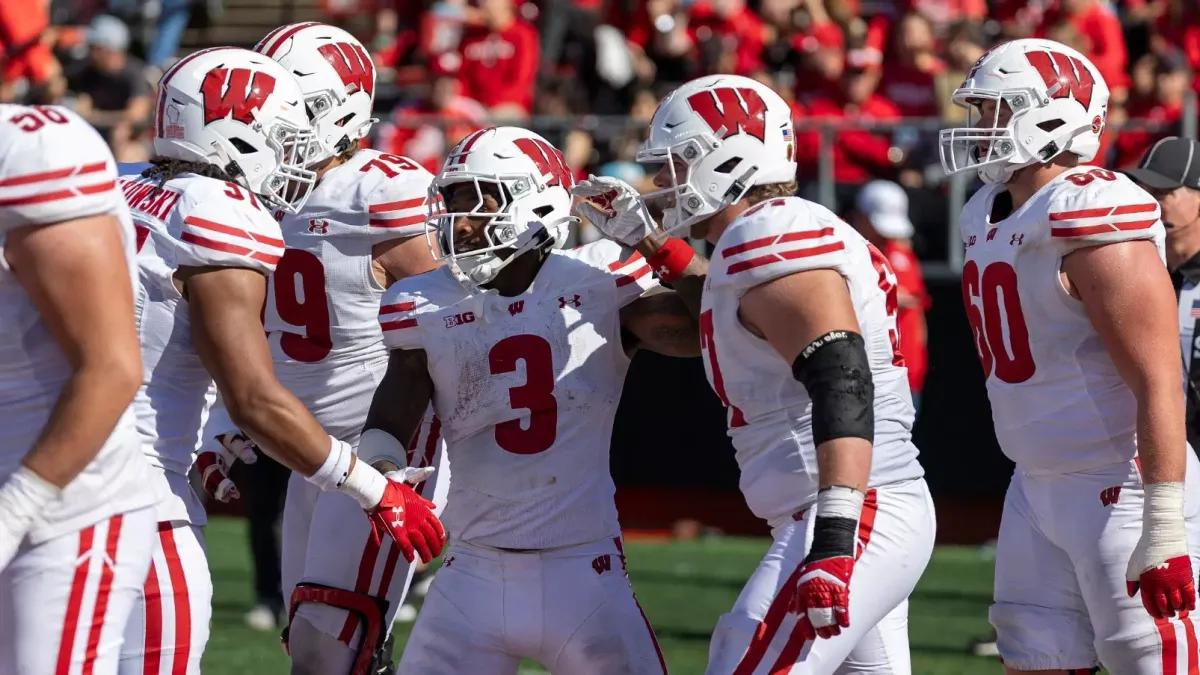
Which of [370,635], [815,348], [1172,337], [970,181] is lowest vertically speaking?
[970,181]

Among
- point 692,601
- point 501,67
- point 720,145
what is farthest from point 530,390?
point 501,67

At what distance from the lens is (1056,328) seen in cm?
411

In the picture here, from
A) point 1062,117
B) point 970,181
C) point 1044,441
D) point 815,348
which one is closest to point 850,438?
point 815,348

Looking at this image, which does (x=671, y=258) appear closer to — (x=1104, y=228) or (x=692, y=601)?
(x=1104, y=228)

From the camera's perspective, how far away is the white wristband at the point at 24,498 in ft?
9.77

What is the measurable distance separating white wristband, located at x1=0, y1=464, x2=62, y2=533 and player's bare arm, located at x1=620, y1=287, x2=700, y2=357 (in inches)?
62.1

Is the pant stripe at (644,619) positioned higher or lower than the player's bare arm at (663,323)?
lower

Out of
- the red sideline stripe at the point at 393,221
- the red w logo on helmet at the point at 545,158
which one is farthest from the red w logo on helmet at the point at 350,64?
the red w logo on helmet at the point at 545,158

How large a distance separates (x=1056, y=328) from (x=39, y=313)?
93.3 inches

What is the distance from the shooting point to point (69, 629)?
10.2 ft

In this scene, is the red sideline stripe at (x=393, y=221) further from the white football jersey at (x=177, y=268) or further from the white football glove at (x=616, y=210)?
the white football jersey at (x=177, y=268)

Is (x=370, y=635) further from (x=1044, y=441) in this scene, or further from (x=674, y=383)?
(x=674, y=383)

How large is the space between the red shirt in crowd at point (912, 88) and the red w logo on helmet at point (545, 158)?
722 cm

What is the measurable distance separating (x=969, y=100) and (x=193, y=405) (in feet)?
7.03
